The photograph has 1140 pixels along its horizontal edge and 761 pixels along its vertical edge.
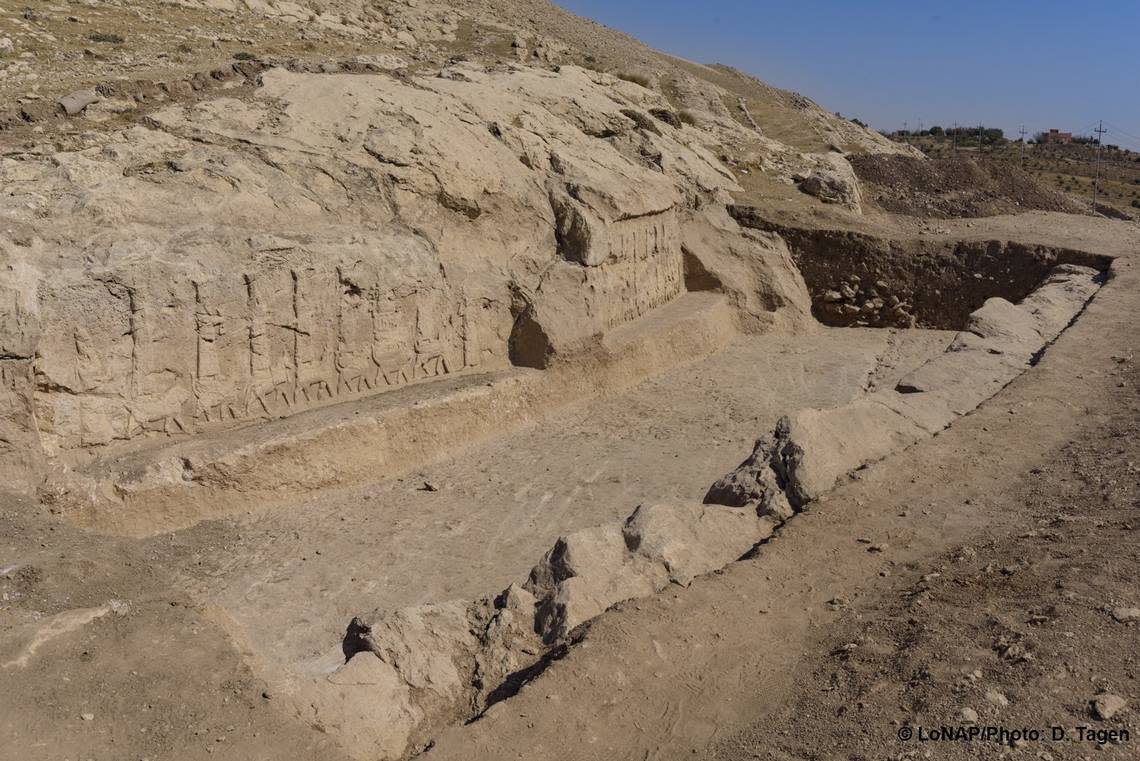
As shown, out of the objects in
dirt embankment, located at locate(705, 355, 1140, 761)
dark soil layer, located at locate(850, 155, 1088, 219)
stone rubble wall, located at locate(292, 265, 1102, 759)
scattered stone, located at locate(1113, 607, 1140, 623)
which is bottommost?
stone rubble wall, located at locate(292, 265, 1102, 759)

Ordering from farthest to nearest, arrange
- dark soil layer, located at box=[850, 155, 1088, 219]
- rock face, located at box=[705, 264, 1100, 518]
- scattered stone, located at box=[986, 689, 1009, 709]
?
1. dark soil layer, located at box=[850, 155, 1088, 219]
2. rock face, located at box=[705, 264, 1100, 518]
3. scattered stone, located at box=[986, 689, 1009, 709]

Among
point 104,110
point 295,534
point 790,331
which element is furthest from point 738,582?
point 790,331

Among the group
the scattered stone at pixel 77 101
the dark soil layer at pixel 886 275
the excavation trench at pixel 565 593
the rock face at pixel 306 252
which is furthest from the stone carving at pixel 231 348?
the dark soil layer at pixel 886 275

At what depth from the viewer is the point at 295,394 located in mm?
7918

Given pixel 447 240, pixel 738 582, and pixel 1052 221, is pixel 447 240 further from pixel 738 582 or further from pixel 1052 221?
Answer: pixel 1052 221

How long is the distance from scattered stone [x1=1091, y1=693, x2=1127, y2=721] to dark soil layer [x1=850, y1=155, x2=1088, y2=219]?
43.2 feet

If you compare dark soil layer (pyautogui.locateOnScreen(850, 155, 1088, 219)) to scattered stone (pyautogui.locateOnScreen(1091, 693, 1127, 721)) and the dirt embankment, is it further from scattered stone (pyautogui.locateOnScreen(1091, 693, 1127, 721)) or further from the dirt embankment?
scattered stone (pyautogui.locateOnScreen(1091, 693, 1127, 721))

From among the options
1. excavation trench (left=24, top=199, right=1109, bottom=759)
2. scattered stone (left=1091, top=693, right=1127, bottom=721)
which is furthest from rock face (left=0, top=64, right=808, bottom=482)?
scattered stone (left=1091, top=693, right=1127, bottom=721)

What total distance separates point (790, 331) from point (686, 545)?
8.30m

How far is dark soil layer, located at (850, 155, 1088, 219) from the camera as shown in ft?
50.6

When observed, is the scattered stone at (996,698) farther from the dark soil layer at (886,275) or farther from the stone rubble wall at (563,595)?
the dark soil layer at (886,275)

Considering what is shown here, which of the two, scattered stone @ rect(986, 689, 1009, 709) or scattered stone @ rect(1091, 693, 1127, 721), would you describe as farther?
scattered stone @ rect(986, 689, 1009, 709)

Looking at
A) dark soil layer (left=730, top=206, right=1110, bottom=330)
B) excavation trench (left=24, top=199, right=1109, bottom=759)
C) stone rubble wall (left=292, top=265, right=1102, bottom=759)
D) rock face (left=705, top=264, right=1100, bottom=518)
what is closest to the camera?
stone rubble wall (left=292, top=265, right=1102, bottom=759)

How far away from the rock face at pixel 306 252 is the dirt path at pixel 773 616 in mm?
4495
